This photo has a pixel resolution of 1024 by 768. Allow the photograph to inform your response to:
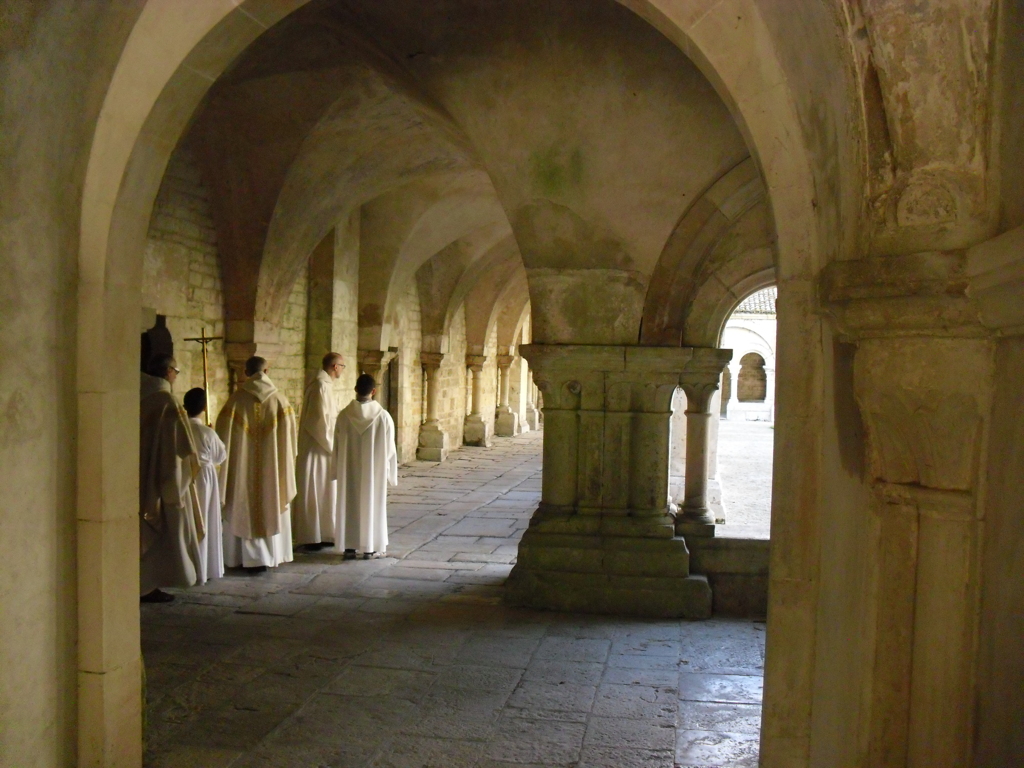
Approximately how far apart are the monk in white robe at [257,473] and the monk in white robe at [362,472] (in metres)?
0.47

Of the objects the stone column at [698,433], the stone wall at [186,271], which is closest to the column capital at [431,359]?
the stone wall at [186,271]

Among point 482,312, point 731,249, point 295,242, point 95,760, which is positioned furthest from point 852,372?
point 482,312

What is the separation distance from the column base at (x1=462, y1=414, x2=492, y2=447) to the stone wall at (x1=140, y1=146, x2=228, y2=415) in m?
9.25

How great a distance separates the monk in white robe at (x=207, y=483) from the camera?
19.4 ft

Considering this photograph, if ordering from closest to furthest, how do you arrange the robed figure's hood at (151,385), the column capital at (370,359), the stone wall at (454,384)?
the robed figure's hood at (151,385), the column capital at (370,359), the stone wall at (454,384)

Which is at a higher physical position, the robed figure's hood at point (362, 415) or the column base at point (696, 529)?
the robed figure's hood at point (362, 415)

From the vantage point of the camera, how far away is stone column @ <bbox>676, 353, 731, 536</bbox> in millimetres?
6480

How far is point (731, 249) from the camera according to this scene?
7.20 meters

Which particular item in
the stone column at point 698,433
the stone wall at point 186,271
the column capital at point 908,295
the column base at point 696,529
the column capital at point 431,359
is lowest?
the column base at point 696,529

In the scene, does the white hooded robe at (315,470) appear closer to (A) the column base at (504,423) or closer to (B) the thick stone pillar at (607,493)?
(B) the thick stone pillar at (607,493)

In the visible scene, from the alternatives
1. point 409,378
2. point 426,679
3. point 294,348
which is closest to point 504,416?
point 409,378

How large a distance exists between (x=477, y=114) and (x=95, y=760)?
3984mm

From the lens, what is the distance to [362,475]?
704 centimetres

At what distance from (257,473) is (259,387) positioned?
2.13ft
